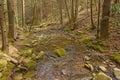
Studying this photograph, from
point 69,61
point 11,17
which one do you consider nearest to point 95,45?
point 69,61

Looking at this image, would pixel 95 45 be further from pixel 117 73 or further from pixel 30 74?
pixel 30 74

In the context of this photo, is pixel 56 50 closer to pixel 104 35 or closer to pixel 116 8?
pixel 104 35

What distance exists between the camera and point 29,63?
8008mm

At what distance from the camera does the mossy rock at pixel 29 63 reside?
308 inches

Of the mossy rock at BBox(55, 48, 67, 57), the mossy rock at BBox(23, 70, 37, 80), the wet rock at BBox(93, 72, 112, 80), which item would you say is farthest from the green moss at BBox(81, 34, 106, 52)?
the mossy rock at BBox(23, 70, 37, 80)

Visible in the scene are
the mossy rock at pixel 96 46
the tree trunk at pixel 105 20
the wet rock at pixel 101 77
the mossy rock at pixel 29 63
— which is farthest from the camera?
the tree trunk at pixel 105 20

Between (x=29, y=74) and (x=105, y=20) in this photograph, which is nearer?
(x=29, y=74)

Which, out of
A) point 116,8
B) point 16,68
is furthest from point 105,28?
point 16,68

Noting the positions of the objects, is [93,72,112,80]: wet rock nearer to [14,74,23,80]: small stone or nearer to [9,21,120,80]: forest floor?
[9,21,120,80]: forest floor

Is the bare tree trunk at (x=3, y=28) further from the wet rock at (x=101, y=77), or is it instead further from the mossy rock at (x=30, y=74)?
the wet rock at (x=101, y=77)

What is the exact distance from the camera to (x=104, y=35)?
10.1 metres

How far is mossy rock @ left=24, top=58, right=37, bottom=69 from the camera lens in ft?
25.6

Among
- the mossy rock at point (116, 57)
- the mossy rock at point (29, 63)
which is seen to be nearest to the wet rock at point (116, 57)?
the mossy rock at point (116, 57)

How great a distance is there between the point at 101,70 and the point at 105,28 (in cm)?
310
